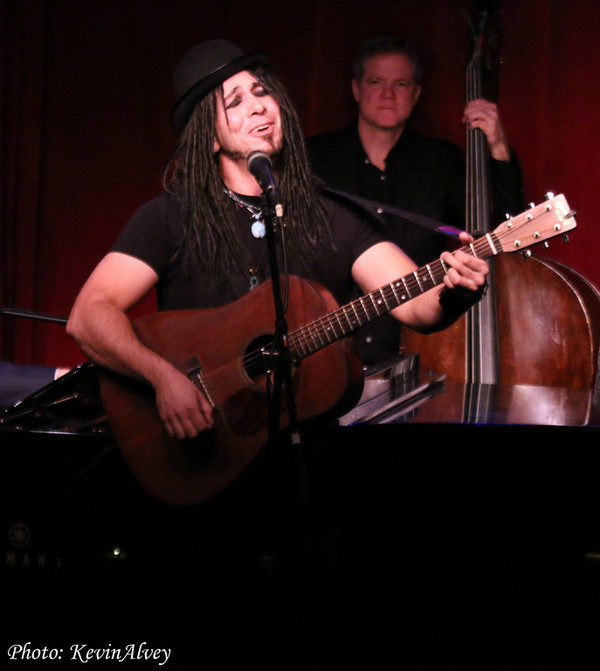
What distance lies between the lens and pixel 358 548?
217 centimetres

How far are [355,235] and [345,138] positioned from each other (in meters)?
1.41

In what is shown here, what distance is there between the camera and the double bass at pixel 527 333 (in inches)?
110

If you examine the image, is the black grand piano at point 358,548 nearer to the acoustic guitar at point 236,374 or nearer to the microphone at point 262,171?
the acoustic guitar at point 236,374

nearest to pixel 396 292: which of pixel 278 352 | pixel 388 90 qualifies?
pixel 278 352

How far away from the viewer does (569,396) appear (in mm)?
2521

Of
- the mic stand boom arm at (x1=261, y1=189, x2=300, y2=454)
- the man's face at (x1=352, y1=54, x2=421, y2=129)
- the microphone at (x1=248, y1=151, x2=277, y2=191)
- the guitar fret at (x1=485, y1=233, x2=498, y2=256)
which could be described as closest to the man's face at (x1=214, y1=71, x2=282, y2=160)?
the microphone at (x1=248, y1=151, x2=277, y2=191)

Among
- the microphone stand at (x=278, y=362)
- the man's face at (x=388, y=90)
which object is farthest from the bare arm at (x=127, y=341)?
the man's face at (x=388, y=90)

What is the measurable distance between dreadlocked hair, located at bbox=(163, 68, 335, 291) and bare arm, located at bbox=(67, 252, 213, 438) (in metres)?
0.18

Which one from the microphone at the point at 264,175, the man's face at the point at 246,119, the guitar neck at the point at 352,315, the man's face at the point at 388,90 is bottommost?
the guitar neck at the point at 352,315

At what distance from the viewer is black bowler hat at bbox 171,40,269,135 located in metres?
2.55

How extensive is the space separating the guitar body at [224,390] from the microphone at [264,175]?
0.31 metres

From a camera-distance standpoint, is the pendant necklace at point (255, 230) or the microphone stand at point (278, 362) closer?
the microphone stand at point (278, 362)

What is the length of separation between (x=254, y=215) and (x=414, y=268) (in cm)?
52

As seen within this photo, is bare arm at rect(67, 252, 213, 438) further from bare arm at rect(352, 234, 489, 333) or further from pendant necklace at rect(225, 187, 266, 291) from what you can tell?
bare arm at rect(352, 234, 489, 333)
